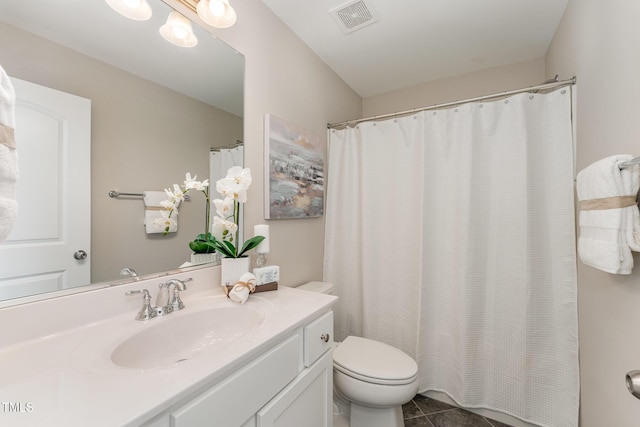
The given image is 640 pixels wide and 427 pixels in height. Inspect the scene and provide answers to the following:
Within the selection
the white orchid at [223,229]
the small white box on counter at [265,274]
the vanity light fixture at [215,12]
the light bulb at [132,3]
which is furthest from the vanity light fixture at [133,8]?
the small white box on counter at [265,274]

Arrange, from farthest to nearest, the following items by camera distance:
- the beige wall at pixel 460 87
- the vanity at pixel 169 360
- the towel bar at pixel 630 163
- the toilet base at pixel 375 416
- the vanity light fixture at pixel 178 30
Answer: the beige wall at pixel 460 87
the toilet base at pixel 375 416
the vanity light fixture at pixel 178 30
the towel bar at pixel 630 163
the vanity at pixel 169 360

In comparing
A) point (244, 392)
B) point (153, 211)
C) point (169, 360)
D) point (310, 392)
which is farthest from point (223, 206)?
point (310, 392)

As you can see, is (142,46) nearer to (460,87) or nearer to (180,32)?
(180,32)

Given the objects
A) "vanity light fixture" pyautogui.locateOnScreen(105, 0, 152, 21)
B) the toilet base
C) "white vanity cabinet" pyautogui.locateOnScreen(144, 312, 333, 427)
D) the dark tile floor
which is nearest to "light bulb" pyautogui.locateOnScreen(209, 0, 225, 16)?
"vanity light fixture" pyautogui.locateOnScreen(105, 0, 152, 21)

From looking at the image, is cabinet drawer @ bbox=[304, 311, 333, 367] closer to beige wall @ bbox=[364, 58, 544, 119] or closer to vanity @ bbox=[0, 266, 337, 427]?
vanity @ bbox=[0, 266, 337, 427]

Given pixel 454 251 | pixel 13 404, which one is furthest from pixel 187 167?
pixel 454 251

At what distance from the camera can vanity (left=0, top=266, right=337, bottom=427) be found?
488 millimetres

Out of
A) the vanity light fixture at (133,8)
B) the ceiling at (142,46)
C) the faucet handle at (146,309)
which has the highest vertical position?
the vanity light fixture at (133,8)

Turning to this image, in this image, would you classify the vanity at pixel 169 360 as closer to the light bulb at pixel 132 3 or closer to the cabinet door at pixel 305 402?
the cabinet door at pixel 305 402

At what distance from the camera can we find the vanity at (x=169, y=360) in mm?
488

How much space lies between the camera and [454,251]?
1.60 m

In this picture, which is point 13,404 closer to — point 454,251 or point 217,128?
point 217,128

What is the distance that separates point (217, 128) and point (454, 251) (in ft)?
4.94

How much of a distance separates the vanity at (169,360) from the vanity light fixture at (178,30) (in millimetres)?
981
